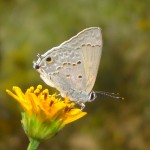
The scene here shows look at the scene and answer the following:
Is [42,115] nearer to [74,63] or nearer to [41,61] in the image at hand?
[41,61]

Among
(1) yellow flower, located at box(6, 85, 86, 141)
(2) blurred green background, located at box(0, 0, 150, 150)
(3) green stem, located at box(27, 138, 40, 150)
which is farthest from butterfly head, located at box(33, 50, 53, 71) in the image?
(2) blurred green background, located at box(0, 0, 150, 150)

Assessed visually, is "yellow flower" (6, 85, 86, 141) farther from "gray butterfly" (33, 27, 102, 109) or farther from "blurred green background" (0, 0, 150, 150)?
"blurred green background" (0, 0, 150, 150)

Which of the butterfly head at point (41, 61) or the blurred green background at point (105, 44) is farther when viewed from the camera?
the blurred green background at point (105, 44)

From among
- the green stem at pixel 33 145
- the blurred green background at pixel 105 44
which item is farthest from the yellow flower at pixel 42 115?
the blurred green background at pixel 105 44

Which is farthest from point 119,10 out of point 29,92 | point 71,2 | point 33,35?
point 29,92

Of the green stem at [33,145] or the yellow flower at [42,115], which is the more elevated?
the yellow flower at [42,115]

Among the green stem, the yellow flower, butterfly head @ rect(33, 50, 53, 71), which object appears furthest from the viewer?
butterfly head @ rect(33, 50, 53, 71)

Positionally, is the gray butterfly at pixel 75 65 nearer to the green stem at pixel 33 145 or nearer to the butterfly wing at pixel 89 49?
the butterfly wing at pixel 89 49

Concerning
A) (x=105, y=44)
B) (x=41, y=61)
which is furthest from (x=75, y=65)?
(x=105, y=44)
